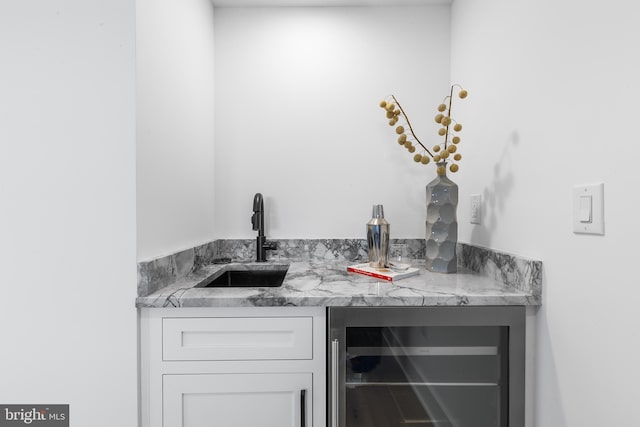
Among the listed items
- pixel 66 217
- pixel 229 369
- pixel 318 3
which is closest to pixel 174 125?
pixel 66 217

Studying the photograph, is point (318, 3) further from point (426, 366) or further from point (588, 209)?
point (426, 366)

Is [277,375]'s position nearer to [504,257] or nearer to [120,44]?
[504,257]

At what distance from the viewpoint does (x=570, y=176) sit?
2.77 feet

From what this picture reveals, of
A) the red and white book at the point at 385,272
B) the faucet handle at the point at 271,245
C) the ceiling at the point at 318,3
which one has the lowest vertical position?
the red and white book at the point at 385,272

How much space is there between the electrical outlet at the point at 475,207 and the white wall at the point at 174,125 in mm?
1152

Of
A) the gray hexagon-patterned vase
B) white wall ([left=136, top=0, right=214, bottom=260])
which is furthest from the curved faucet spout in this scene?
the gray hexagon-patterned vase

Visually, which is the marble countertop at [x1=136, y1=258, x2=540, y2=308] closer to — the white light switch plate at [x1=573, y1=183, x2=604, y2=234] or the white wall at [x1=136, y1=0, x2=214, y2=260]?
the white wall at [x1=136, y1=0, x2=214, y2=260]

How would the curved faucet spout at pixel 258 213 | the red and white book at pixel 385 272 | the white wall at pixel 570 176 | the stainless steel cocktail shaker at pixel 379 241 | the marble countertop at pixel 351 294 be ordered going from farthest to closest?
the curved faucet spout at pixel 258 213 < the stainless steel cocktail shaker at pixel 379 241 < the red and white book at pixel 385 272 < the marble countertop at pixel 351 294 < the white wall at pixel 570 176

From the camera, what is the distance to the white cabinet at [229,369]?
3.22 feet

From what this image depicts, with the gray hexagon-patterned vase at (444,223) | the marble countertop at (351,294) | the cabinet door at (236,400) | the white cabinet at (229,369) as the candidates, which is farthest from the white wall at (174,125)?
the gray hexagon-patterned vase at (444,223)

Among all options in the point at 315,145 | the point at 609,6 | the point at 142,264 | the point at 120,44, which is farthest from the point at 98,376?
the point at 609,6

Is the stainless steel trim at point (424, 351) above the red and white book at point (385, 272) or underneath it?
underneath

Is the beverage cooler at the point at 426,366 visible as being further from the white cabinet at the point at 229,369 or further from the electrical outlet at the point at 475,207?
the electrical outlet at the point at 475,207

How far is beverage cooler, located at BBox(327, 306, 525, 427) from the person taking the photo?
0.98 metres
